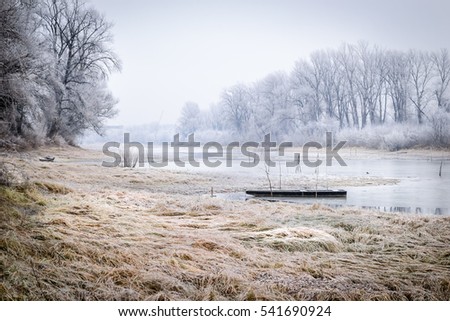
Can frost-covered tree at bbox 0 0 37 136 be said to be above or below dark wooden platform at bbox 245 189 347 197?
above

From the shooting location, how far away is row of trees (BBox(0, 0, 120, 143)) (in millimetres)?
3932

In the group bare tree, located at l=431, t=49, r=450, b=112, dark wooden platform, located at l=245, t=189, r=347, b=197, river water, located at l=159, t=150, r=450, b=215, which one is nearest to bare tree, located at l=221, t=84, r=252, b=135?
river water, located at l=159, t=150, r=450, b=215

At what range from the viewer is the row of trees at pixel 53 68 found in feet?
12.9

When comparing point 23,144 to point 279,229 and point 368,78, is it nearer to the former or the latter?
point 279,229

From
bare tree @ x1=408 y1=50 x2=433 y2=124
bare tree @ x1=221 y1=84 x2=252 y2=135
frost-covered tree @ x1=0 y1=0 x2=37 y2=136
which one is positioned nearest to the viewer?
frost-covered tree @ x1=0 y1=0 x2=37 y2=136

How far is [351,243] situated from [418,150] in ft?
5.85

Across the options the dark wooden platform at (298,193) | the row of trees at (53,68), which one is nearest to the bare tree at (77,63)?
the row of trees at (53,68)

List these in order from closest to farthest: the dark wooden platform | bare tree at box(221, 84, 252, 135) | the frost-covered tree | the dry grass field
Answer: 1. the dry grass field
2. the frost-covered tree
3. bare tree at box(221, 84, 252, 135)
4. the dark wooden platform

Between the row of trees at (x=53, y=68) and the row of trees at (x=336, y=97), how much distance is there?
102 cm

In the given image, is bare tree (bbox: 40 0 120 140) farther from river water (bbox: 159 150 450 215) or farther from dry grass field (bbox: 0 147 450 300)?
river water (bbox: 159 150 450 215)

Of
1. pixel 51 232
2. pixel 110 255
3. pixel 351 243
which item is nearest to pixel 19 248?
pixel 51 232

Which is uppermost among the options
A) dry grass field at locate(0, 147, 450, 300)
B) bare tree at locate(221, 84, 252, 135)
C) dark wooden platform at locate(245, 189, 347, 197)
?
bare tree at locate(221, 84, 252, 135)

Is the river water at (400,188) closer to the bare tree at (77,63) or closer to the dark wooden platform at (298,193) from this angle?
the dark wooden platform at (298,193)

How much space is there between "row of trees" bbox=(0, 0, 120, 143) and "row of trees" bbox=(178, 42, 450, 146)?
1023 mm
